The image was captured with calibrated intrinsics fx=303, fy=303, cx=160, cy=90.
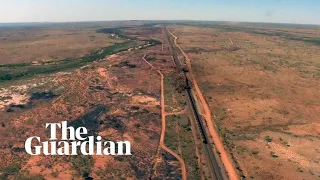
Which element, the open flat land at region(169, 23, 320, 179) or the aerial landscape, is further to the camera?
the open flat land at region(169, 23, 320, 179)

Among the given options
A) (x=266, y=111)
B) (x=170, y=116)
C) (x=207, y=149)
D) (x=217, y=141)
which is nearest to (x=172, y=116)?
(x=170, y=116)

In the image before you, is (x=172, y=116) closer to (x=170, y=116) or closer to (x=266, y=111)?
(x=170, y=116)

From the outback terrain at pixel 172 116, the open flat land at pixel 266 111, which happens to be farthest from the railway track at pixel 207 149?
the open flat land at pixel 266 111

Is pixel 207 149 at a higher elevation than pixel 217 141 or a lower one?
lower

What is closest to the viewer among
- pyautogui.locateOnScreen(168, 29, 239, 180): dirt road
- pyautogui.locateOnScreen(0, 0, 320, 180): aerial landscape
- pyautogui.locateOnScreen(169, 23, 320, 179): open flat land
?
pyautogui.locateOnScreen(168, 29, 239, 180): dirt road

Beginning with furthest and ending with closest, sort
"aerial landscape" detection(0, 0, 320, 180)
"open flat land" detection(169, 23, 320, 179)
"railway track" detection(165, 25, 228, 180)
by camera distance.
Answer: "open flat land" detection(169, 23, 320, 179), "aerial landscape" detection(0, 0, 320, 180), "railway track" detection(165, 25, 228, 180)

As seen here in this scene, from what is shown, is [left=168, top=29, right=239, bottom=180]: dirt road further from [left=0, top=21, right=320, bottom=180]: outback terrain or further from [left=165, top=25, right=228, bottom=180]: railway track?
[left=165, top=25, right=228, bottom=180]: railway track

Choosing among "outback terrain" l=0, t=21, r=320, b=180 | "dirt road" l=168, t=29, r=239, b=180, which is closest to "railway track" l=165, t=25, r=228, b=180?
"outback terrain" l=0, t=21, r=320, b=180

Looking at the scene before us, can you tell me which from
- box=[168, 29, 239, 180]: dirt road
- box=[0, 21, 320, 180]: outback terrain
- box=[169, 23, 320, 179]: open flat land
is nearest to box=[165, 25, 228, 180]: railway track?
box=[0, 21, 320, 180]: outback terrain

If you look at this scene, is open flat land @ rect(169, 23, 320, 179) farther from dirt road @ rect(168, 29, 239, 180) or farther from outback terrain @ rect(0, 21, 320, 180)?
dirt road @ rect(168, 29, 239, 180)
